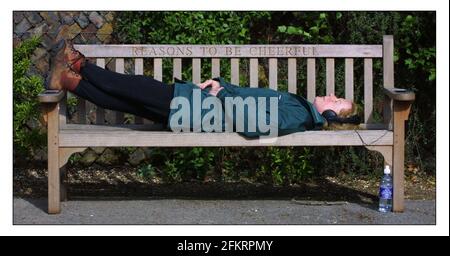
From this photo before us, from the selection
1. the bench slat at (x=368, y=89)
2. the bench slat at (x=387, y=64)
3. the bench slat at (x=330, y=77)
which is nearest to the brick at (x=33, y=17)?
the bench slat at (x=330, y=77)

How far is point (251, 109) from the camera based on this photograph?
5.55 meters

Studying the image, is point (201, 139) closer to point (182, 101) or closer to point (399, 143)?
point (182, 101)

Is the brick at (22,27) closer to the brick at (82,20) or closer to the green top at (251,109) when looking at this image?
the brick at (82,20)

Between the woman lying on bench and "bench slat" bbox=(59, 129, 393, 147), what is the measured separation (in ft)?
0.20

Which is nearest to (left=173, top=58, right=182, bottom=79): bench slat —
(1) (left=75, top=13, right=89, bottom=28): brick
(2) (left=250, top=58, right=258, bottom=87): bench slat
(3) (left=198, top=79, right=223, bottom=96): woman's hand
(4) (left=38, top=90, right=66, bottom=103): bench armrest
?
(3) (left=198, top=79, right=223, bottom=96): woman's hand

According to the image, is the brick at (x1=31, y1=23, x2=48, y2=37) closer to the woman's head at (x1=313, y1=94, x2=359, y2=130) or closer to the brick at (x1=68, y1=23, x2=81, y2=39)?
the brick at (x1=68, y1=23, x2=81, y2=39)

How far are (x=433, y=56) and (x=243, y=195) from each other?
177 centimetres

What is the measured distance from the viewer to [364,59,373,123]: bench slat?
6066 mm

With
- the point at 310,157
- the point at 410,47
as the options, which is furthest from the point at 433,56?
the point at 310,157

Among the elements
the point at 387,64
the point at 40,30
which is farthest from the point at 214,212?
the point at 40,30

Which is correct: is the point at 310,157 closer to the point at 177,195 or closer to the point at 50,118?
the point at 177,195

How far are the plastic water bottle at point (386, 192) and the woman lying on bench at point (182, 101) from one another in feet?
1.54

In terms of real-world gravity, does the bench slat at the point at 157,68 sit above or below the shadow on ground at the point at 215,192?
above

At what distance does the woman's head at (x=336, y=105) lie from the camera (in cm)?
587
